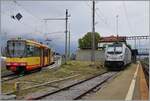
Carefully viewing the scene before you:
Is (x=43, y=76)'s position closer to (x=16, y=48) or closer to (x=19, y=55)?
(x=19, y=55)

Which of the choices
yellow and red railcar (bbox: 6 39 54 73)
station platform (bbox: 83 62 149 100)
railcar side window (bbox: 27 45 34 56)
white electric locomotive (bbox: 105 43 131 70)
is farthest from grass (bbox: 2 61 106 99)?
station platform (bbox: 83 62 149 100)

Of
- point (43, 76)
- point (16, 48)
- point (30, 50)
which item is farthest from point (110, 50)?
point (43, 76)

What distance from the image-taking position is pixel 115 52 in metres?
44.9

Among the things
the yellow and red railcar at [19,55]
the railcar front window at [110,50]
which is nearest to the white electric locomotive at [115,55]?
the railcar front window at [110,50]

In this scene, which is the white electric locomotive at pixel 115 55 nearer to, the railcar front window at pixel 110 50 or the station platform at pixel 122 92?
the railcar front window at pixel 110 50

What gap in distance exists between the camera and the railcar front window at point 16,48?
29859 millimetres

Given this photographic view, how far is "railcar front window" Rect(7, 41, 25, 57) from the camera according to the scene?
98.0 ft

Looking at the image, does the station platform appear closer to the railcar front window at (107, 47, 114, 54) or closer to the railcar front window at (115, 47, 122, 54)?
the railcar front window at (115, 47, 122, 54)

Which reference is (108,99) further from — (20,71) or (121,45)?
(121,45)

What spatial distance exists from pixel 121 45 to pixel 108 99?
30.2m

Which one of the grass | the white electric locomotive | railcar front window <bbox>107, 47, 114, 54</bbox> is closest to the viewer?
the grass

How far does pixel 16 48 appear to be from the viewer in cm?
3003

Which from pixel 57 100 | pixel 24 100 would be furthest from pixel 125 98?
pixel 24 100

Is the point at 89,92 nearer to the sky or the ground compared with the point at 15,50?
nearer to the ground
